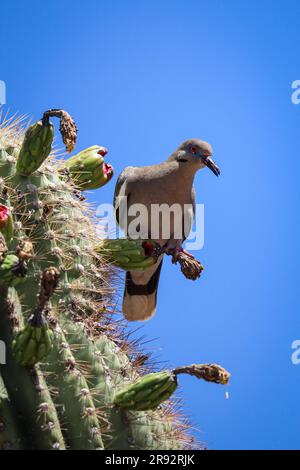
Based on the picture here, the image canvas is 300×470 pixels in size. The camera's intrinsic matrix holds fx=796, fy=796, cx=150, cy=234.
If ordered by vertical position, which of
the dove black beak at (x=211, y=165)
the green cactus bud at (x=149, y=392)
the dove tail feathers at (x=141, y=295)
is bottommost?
the green cactus bud at (x=149, y=392)

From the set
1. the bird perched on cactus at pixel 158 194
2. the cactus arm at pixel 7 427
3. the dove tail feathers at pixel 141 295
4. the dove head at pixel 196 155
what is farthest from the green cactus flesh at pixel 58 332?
the dove head at pixel 196 155

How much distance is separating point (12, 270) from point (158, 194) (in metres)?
3.41

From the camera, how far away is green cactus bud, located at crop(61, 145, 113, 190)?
13.8ft

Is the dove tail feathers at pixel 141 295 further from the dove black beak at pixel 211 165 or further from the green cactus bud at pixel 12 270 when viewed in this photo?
the green cactus bud at pixel 12 270

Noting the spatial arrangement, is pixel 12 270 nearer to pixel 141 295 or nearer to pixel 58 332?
pixel 58 332

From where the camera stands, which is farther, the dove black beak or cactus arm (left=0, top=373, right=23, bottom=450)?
the dove black beak

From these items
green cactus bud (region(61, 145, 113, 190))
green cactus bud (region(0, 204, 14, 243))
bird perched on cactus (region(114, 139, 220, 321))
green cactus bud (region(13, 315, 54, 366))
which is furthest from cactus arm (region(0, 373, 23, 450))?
bird perched on cactus (region(114, 139, 220, 321))

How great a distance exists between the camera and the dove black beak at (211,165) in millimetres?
6431

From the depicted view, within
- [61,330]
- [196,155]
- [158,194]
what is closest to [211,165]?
[196,155]

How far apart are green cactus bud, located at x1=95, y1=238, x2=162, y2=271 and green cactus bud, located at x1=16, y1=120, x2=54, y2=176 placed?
1.84ft

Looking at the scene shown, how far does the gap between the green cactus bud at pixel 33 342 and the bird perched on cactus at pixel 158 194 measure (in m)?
3.19

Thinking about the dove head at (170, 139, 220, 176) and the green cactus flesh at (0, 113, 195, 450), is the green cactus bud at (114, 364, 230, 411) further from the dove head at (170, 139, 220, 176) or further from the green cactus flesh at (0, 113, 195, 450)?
the dove head at (170, 139, 220, 176)

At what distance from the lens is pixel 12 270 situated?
10.5 feet
